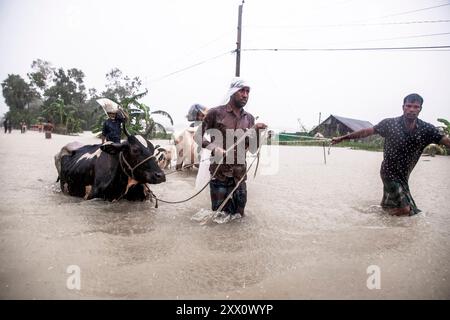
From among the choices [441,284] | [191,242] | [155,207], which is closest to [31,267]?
[191,242]

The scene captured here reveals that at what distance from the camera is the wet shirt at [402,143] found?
4090 millimetres

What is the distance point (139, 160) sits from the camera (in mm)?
4293

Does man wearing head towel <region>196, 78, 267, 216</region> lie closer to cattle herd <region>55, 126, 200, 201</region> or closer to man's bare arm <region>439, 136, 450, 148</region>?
cattle herd <region>55, 126, 200, 201</region>

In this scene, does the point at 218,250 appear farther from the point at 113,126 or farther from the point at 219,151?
the point at 113,126

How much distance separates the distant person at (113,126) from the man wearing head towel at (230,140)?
10.5 ft

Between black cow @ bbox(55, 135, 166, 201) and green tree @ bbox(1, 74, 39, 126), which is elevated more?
green tree @ bbox(1, 74, 39, 126)

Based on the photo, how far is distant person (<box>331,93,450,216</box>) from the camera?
160 inches

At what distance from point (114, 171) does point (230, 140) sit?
184cm

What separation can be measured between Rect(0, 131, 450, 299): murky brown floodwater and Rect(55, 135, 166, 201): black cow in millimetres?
204

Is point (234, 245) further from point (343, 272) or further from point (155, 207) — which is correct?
point (155, 207)

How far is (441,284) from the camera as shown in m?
2.38

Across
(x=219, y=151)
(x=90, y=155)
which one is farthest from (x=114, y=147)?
(x=219, y=151)

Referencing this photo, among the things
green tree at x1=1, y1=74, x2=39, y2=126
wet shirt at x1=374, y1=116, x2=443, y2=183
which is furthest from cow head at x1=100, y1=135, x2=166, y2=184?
green tree at x1=1, y1=74, x2=39, y2=126

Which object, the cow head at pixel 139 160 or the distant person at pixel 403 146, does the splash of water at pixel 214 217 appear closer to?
the cow head at pixel 139 160
